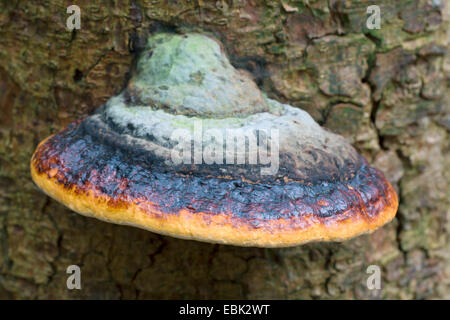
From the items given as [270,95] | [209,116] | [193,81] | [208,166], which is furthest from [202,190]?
[270,95]

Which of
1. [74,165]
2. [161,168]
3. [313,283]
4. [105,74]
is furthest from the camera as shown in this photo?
[313,283]

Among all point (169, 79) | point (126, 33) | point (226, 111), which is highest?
point (126, 33)

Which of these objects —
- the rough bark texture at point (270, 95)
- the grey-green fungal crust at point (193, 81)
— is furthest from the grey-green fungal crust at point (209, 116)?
the rough bark texture at point (270, 95)

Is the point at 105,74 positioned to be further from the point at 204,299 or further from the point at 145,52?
the point at 204,299

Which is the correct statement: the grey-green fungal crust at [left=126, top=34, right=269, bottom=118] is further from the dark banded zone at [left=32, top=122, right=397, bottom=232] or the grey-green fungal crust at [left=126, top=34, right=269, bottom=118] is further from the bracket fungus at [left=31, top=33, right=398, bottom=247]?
the dark banded zone at [left=32, top=122, right=397, bottom=232]

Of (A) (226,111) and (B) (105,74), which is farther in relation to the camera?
(B) (105,74)

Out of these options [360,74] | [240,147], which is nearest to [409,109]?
[360,74]
